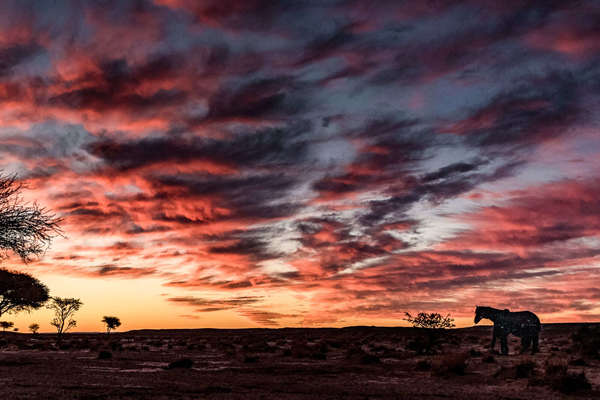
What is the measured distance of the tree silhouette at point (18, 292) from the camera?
4694 centimetres

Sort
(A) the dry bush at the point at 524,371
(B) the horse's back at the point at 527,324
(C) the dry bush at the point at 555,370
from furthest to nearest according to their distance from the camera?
1. (B) the horse's back at the point at 527,324
2. (A) the dry bush at the point at 524,371
3. (C) the dry bush at the point at 555,370

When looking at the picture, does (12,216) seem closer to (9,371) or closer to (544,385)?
(9,371)

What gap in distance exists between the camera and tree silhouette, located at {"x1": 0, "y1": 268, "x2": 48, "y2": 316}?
46.9 meters

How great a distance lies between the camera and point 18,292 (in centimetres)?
4753

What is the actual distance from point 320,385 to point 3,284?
3960 centimetres

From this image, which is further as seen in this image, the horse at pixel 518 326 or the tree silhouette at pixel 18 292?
the tree silhouette at pixel 18 292

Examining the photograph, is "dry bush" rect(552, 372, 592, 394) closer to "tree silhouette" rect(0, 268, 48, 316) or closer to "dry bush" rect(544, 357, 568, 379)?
"dry bush" rect(544, 357, 568, 379)

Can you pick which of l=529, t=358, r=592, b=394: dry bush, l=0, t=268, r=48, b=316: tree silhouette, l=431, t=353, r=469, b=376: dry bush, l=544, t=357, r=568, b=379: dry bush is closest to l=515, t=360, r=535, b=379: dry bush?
l=544, t=357, r=568, b=379: dry bush

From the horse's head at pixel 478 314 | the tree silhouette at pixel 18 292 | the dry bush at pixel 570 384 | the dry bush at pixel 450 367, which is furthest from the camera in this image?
the tree silhouette at pixel 18 292

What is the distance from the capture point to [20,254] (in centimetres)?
1984

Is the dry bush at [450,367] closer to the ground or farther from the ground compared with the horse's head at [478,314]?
closer to the ground

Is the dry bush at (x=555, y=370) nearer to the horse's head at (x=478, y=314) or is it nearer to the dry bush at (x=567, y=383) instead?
the dry bush at (x=567, y=383)

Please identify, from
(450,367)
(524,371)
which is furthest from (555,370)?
(450,367)

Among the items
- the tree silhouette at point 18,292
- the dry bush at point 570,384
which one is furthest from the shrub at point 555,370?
the tree silhouette at point 18,292
